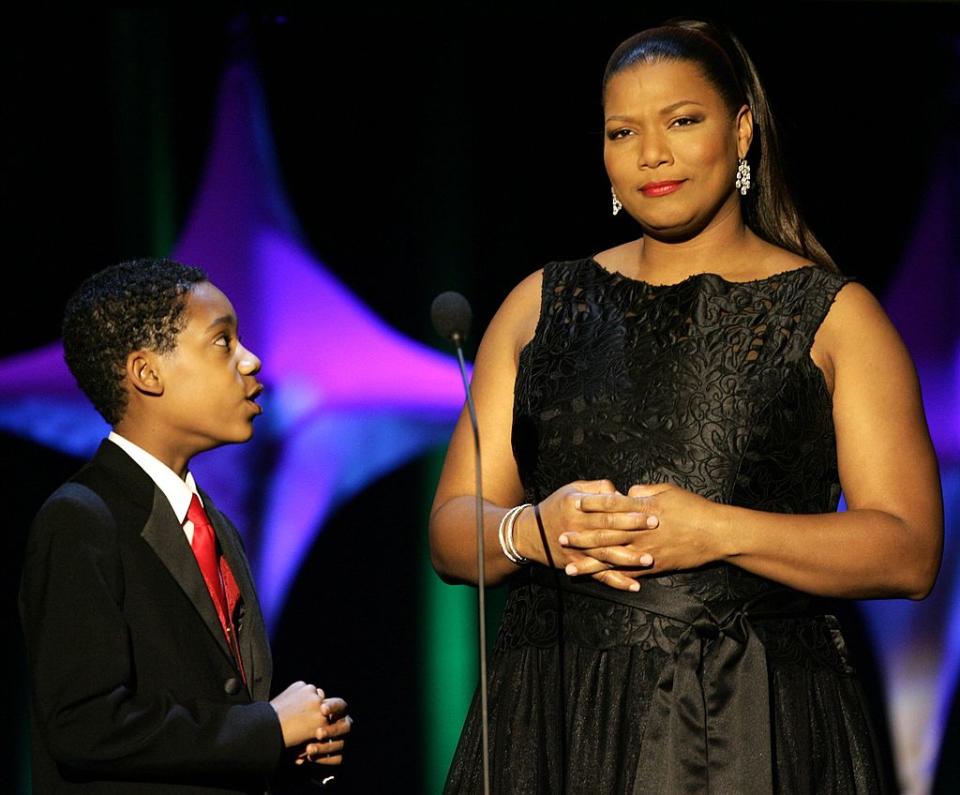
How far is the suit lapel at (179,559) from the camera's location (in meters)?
1.80

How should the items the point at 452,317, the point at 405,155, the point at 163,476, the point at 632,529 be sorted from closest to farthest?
the point at 452,317 < the point at 632,529 < the point at 163,476 < the point at 405,155

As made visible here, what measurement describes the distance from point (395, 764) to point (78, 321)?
1678 millimetres

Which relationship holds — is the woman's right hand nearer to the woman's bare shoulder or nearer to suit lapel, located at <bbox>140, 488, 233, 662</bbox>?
the woman's bare shoulder

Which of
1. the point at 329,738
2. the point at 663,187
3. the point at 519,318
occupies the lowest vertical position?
the point at 329,738

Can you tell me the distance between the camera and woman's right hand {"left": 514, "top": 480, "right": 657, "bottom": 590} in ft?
5.48

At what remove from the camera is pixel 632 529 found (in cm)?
167

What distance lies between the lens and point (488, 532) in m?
1.80

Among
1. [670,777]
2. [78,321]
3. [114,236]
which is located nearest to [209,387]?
[78,321]

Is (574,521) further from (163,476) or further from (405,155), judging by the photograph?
(405,155)

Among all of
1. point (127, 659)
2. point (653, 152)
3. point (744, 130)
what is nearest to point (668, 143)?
point (653, 152)

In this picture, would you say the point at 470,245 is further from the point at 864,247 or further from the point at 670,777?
the point at 670,777

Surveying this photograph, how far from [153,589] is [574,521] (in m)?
0.53

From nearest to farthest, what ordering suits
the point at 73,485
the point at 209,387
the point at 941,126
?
1. the point at 73,485
2. the point at 209,387
3. the point at 941,126

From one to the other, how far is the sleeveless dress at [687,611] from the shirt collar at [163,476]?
0.46 m
